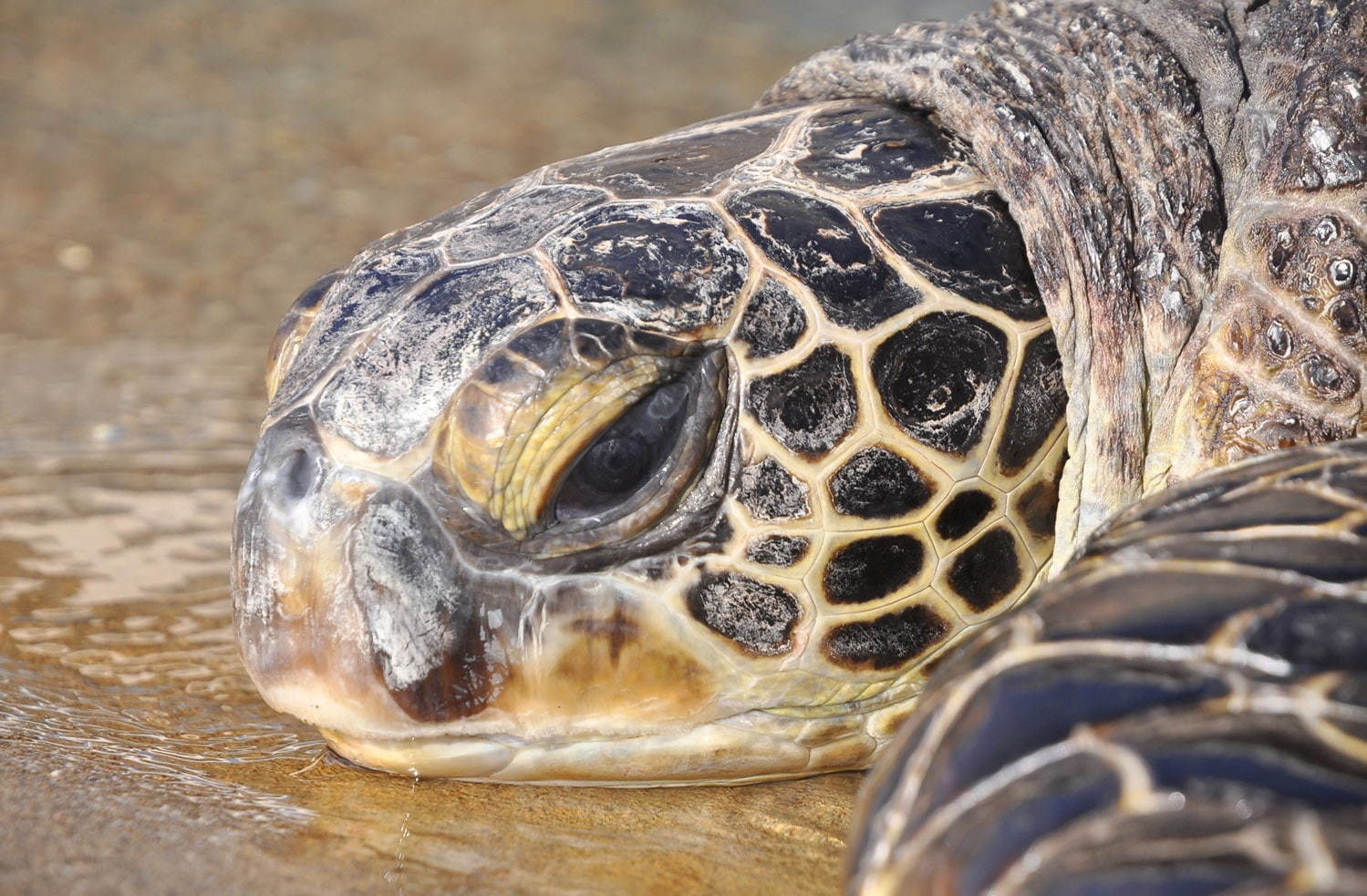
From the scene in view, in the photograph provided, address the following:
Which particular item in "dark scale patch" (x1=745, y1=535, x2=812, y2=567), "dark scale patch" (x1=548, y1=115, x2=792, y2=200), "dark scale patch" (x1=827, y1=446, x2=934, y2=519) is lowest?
"dark scale patch" (x1=745, y1=535, x2=812, y2=567)

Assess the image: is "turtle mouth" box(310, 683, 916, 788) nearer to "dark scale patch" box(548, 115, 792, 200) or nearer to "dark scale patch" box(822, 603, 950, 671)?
"dark scale patch" box(822, 603, 950, 671)

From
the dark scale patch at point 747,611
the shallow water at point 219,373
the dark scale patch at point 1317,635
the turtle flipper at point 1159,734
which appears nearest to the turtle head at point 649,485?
the dark scale patch at point 747,611

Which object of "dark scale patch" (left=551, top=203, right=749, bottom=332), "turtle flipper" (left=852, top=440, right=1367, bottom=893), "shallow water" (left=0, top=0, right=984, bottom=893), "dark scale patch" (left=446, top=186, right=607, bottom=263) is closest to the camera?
"turtle flipper" (left=852, top=440, right=1367, bottom=893)

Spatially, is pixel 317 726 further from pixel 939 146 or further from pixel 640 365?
pixel 939 146

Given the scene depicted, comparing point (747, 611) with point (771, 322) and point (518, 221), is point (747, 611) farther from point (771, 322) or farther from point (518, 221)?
point (518, 221)

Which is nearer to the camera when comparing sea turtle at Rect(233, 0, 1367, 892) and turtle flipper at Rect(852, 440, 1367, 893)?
turtle flipper at Rect(852, 440, 1367, 893)

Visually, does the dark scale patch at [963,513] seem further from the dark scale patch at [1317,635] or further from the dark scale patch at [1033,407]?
the dark scale patch at [1317,635]

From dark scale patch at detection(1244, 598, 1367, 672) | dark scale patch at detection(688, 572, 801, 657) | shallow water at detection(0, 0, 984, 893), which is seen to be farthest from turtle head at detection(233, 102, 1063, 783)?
dark scale patch at detection(1244, 598, 1367, 672)
